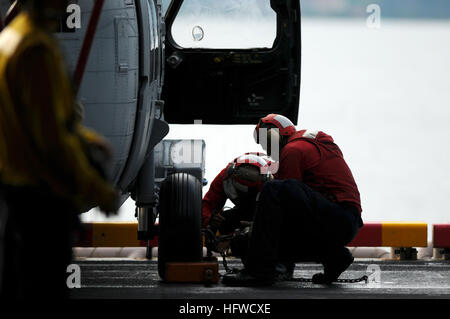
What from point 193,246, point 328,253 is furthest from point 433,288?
point 193,246

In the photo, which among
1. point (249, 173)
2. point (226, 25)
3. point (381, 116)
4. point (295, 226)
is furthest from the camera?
point (381, 116)

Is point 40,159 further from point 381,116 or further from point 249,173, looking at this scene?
point 381,116

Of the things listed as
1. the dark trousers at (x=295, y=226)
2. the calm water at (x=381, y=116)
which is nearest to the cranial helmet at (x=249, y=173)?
the dark trousers at (x=295, y=226)

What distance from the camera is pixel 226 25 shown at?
8.66 meters

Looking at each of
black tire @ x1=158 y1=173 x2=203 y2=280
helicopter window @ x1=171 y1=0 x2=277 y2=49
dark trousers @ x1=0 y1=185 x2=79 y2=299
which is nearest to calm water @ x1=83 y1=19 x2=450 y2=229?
helicopter window @ x1=171 y1=0 x2=277 y2=49

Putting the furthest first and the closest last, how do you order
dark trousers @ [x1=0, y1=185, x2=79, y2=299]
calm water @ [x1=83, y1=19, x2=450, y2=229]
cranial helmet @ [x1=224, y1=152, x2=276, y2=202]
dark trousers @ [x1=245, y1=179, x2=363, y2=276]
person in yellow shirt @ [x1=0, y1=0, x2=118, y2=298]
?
1. calm water @ [x1=83, y1=19, x2=450, y2=229]
2. cranial helmet @ [x1=224, y1=152, x2=276, y2=202]
3. dark trousers @ [x1=245, y1=179, x2=363, y2=276]
4. dark trousers @ [x1=0, y1=185, x2=79, y2=299]
5. person in yellow shirt @ [x1=0, y1=0, x2=118, y2=298]

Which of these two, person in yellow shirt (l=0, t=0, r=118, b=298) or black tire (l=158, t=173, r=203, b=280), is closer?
person in yellow shirt (l=0, t=0, r=118, b=298)

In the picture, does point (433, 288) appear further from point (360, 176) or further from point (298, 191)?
point (360, 176)

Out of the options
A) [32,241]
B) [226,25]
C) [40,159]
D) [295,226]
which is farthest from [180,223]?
[40,159]

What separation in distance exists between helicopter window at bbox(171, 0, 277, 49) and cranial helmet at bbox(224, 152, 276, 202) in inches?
59.4

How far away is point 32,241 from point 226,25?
200 inches

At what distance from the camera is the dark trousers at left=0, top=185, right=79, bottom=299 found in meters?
3.73

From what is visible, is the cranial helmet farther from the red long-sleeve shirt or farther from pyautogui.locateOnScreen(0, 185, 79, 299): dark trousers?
pyautogui.locateOnScreen(0, 185, 79, 299): dark trousers

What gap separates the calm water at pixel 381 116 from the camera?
50.5 feet
